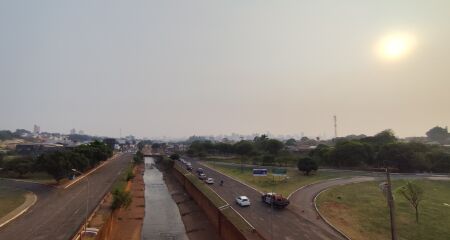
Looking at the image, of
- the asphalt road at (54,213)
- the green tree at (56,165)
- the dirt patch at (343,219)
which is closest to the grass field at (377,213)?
the dirt patch at (343,219)

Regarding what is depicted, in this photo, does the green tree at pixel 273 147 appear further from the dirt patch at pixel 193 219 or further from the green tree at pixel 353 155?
the dirt patch at pixel 193 219

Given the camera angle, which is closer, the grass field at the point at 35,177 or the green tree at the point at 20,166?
the grass field at the point at 35,177

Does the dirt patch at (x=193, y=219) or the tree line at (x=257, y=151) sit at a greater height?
the tree line at (x=257, y=151)

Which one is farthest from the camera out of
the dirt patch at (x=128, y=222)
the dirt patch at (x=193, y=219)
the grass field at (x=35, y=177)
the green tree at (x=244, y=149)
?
the green tree at (x=244, y=149)

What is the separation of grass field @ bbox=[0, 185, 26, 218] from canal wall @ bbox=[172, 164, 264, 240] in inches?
1150

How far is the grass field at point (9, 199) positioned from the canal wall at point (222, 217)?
2921 cm

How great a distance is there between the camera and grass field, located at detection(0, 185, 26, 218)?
49.6 meters

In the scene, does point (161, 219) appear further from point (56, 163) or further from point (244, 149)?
point (244, 149)

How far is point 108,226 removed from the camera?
4447 cm

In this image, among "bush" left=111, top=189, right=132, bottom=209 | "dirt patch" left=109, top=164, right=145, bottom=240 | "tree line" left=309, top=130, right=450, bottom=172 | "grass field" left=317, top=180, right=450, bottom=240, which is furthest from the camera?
"tree line" left=309, top=130, right=450, bottom=172

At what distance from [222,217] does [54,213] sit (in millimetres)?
23979

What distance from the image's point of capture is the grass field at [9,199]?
49638 mm

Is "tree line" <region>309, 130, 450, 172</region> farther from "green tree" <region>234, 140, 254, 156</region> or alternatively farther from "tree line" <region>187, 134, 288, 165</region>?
"green tree" <region>234, 140, 254, 156</region>

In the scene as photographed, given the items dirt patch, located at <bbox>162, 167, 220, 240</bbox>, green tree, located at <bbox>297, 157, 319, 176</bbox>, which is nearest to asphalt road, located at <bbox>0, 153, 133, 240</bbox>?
dirt patch, located at <bbox>162, 167, 220, 240</bbox>
